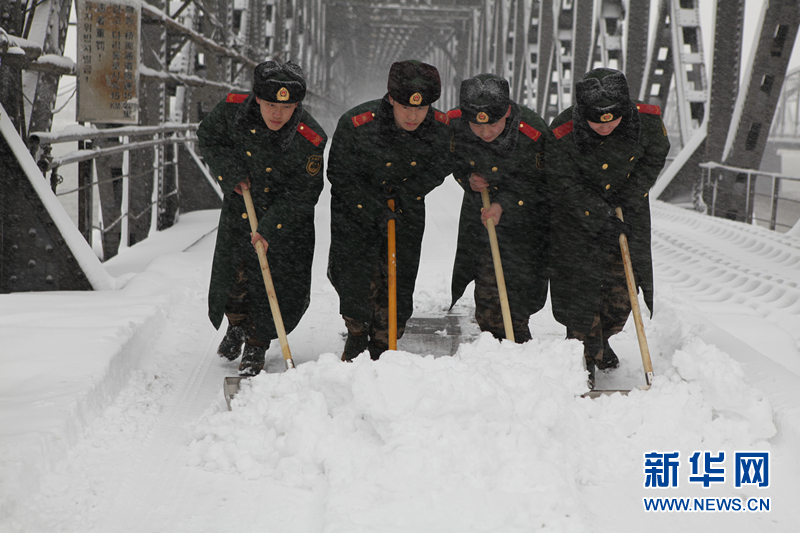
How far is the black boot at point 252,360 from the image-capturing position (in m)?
3.69

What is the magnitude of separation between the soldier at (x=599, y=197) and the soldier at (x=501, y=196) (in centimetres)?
11

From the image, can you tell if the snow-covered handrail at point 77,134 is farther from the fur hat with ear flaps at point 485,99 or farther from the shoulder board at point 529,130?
the shoulder board at point 529,130

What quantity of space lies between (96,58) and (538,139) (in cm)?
366

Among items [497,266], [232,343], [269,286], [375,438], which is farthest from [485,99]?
[232,343]

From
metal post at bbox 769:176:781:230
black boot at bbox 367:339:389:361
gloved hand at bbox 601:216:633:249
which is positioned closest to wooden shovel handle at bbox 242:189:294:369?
black boot at bbox 367:339:389:361

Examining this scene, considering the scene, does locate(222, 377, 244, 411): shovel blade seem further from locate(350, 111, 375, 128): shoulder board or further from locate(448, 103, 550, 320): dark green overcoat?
locate(448, 103, 550, 320): dark green overcoat

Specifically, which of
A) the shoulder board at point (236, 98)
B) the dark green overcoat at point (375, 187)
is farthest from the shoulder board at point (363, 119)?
the shoulder board at point (236, 98)

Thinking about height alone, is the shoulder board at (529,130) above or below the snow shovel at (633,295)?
above

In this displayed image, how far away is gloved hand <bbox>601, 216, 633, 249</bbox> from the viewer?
3414 millimetres

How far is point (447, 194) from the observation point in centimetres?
1243

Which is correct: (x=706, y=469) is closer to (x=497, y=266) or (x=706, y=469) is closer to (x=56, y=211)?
(x=497, y=266)

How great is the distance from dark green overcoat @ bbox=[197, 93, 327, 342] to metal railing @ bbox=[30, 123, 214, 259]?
1734 mm

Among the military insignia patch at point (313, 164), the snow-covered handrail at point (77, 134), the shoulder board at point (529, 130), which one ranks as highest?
the shoulder board at point (529, 130)

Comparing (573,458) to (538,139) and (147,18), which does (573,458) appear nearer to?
(538,139)
